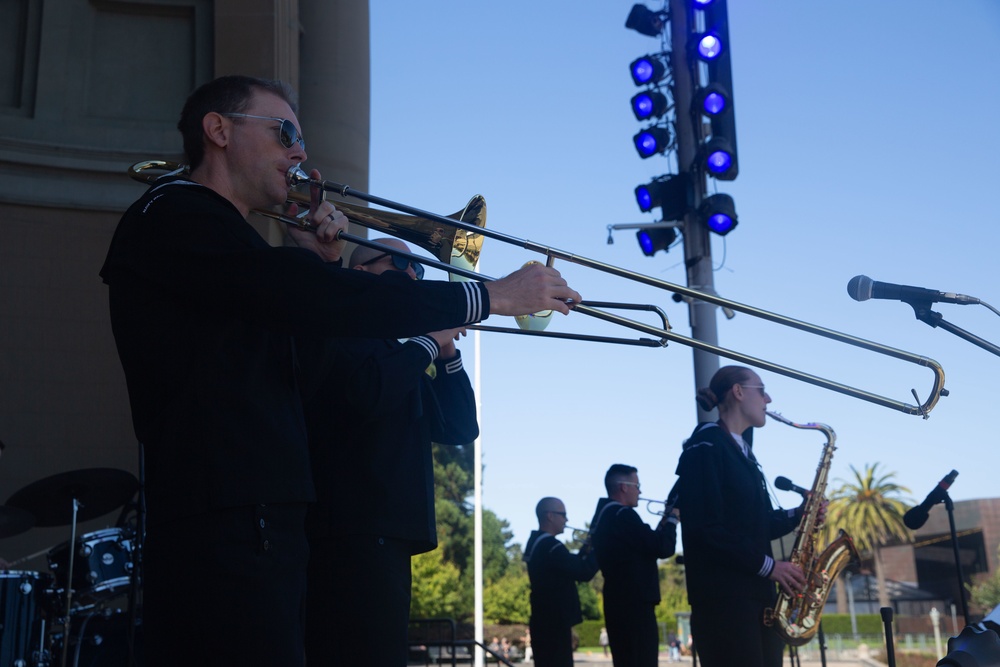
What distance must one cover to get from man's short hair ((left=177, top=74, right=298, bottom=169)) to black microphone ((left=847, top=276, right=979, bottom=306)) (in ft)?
8.11

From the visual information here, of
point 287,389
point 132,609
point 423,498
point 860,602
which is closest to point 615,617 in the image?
point 132,609

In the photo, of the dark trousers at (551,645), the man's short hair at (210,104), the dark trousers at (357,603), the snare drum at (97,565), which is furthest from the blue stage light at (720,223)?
the man's short hair at (210,104)

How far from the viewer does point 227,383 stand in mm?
2273

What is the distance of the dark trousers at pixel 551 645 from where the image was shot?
908 cm

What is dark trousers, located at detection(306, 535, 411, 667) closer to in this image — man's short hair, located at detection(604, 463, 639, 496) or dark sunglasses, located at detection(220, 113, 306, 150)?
dark sunglasses, located at detection(220, 113, 306, 150)

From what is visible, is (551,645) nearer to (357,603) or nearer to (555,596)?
(555,596)

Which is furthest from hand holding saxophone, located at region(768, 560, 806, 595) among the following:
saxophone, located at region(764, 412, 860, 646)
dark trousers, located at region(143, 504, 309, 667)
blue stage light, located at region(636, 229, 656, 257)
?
blue stage light, located at region(636, 229, 656, 257)

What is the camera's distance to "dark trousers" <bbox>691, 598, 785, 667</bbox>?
187 inches

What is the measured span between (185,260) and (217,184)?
16.6 inches

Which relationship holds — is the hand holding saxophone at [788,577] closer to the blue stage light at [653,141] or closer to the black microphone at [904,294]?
the black microphone at [904,294]

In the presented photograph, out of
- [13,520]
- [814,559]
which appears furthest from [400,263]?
[814,559]

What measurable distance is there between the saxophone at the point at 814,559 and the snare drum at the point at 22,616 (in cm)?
442

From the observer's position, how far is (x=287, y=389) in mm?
2424

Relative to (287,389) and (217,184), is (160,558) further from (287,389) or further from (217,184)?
(217,184)
